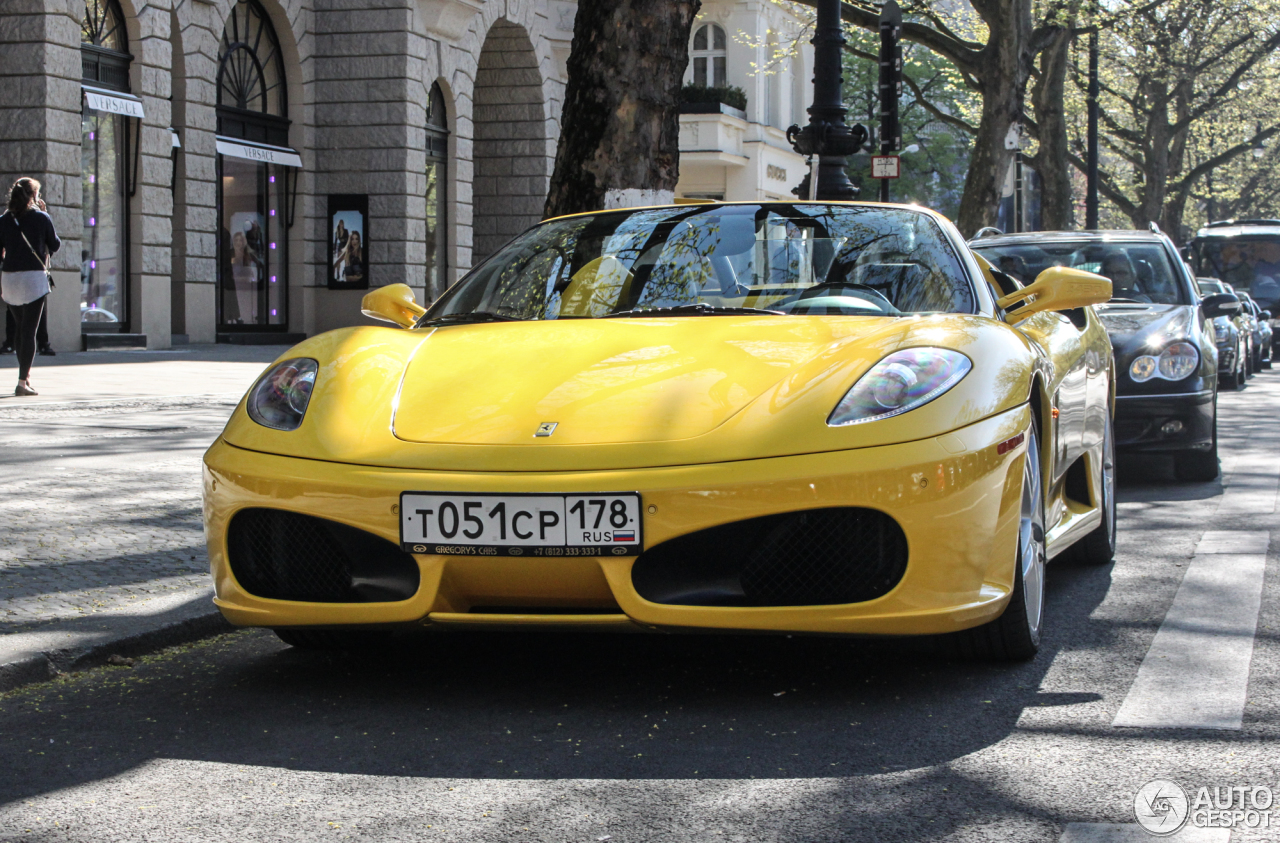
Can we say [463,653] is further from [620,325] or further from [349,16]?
[349,16]

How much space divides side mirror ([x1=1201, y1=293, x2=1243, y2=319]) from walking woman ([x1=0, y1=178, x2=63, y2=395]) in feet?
28.5

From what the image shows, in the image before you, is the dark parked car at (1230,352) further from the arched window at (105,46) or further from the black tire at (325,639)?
the black tire at (325,639)

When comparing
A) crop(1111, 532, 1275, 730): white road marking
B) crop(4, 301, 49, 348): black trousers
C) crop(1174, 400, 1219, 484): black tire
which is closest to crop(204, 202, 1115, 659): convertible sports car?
crop(1111, 532, 1275, 730): white road marking

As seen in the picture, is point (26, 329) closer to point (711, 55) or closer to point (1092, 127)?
point (1092, 127)

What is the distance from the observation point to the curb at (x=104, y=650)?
4145mm

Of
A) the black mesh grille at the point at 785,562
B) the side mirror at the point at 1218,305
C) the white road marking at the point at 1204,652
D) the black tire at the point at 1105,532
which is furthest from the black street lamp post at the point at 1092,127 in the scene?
the black mesh grille at the point at 785,562

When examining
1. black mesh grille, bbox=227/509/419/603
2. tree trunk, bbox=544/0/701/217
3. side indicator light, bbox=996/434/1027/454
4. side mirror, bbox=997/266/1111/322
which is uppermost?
tree trunk, bbox=544/0/701/217

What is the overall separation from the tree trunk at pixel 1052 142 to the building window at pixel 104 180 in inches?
739

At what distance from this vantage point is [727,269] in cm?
488

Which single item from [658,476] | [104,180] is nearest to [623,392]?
[658,476]

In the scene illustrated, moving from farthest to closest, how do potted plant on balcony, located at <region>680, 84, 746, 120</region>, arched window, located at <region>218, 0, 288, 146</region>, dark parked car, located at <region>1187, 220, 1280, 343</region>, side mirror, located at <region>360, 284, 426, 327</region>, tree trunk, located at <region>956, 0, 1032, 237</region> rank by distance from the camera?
potted plant on balcony, located at <region>680, 84, 746, 120</region> < dark parked car, located at <region>1187, 220, 1280, 343</region> < tree trunk, located at <region>956, 0, 1032, 237</region> < arched window, located at <region>218, 0, 288, 146</region> < side mirror, located at <region>360, 284, 426, 327</region>

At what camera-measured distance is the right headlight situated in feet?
29.3

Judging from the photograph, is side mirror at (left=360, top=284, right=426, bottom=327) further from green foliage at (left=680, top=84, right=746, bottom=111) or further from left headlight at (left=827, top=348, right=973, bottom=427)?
green foliage at (left=680, top=84, right=746, bottom=111)

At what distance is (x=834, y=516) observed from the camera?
12.1 ft
